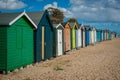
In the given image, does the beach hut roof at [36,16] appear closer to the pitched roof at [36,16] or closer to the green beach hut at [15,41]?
the pitched roof at [36,16]

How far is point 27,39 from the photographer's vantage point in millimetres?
13719

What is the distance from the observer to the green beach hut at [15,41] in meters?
11.3

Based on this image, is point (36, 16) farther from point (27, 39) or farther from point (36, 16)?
point (27, 39)

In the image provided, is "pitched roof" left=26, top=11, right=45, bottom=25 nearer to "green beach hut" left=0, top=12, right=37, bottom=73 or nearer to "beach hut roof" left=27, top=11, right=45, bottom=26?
"beach hut roof" left=27, top=11, right=45, bottom=26

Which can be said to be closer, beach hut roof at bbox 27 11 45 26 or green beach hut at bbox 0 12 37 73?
green beach hut at bbox 0 12 37 73

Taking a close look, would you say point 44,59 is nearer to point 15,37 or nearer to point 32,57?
point 32,57

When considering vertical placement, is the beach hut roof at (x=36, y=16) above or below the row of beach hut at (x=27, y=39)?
above

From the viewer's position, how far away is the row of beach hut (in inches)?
446

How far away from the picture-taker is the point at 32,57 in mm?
14500

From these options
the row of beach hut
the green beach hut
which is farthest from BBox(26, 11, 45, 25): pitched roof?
the green beach hut

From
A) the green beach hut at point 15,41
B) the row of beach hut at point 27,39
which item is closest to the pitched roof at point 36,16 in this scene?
the row of beach hut at point 27,39

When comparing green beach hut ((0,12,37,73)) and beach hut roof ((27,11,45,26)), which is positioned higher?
beach hut roof ((27,11,45,26))

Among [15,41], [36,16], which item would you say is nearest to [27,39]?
[15,41]

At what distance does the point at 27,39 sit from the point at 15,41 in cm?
Result: 168
